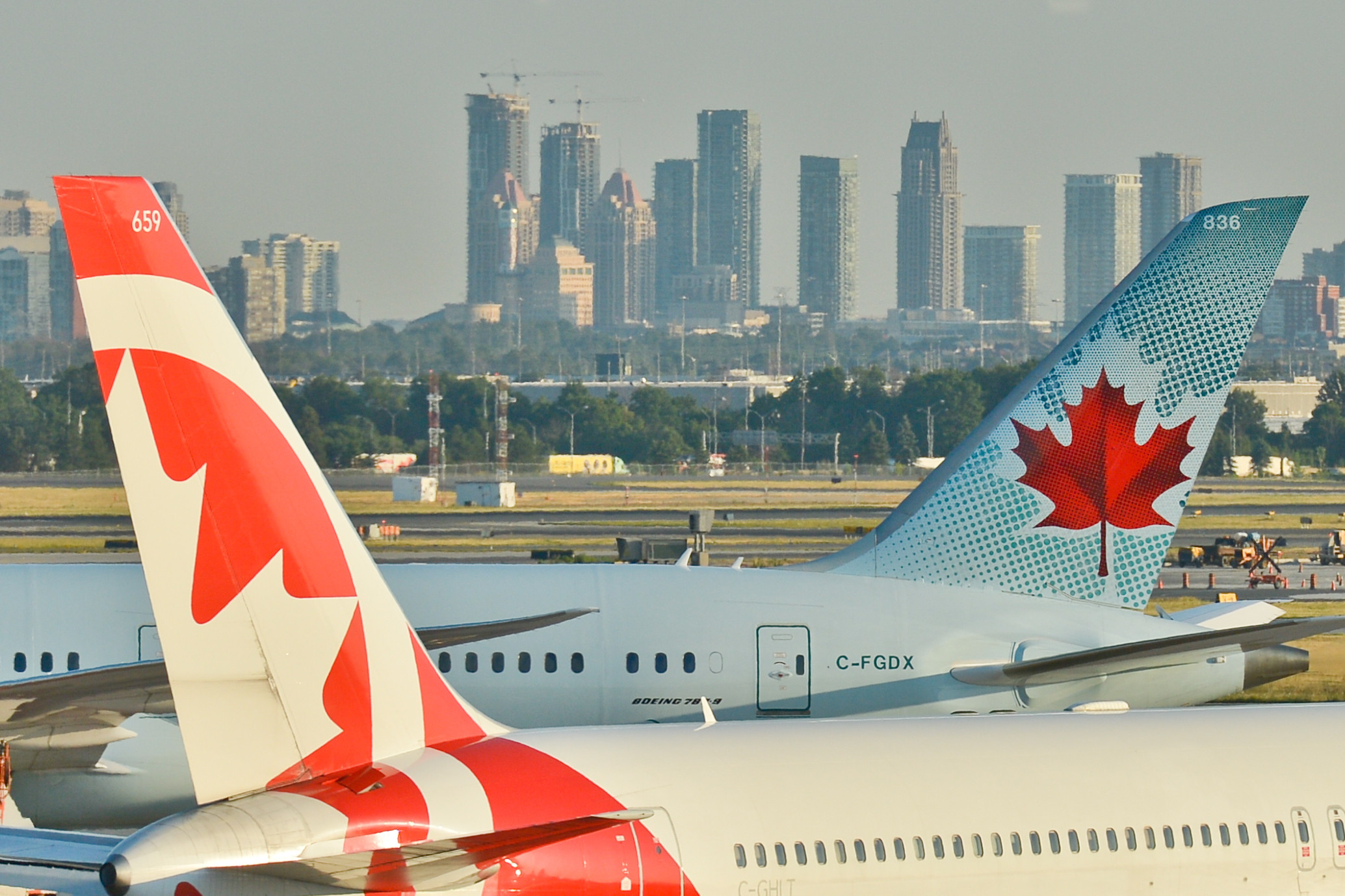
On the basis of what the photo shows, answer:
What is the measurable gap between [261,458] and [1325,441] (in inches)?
7310

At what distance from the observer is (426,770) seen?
12617 mm

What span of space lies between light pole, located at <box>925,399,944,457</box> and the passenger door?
16467cm

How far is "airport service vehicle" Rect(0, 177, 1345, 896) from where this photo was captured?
11461 millimetres

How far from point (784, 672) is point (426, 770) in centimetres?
1097

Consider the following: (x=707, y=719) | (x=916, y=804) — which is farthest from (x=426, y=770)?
(x=916, y=804)

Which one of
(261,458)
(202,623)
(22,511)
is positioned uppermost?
(261,458)

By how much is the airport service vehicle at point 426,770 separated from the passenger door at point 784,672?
25.1 feet

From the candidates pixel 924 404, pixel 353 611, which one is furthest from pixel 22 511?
pixel 924 404

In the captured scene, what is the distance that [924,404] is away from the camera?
189m

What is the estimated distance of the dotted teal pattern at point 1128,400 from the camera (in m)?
24.2

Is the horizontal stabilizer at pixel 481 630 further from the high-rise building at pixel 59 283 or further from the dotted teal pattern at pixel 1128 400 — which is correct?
the high-rise building at pixel 59 283

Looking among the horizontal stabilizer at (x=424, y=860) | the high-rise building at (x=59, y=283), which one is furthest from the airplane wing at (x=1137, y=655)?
the high-rise building at (x=59, y=283)

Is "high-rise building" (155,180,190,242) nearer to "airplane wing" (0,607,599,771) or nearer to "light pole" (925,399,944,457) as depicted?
"airplane wing" (0,607,599,771)

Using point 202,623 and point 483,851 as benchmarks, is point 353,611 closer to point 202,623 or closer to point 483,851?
point 202,623
